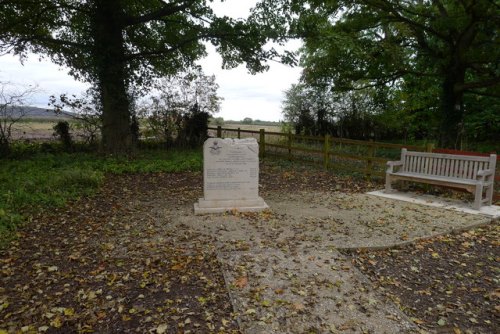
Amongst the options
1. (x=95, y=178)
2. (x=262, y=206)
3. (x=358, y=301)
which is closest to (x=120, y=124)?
(x=95, y=178)

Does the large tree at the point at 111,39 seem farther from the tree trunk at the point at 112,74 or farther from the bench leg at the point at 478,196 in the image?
the bench leg at the point at 478,196

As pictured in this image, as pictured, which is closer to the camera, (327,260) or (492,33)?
(327,260)

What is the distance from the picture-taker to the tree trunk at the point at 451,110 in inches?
462

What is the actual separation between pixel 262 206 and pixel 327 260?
2398mm

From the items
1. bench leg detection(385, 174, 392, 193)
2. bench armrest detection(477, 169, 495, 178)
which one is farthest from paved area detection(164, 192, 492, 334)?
bench armrest detection(477, 169, 495, 178)

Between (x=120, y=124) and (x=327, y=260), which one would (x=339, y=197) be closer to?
(x=327, y=260)

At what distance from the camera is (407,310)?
3.18 metres

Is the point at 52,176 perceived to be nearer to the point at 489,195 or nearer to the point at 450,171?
the point at 450,171

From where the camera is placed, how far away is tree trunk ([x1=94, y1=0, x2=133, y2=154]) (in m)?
10.1

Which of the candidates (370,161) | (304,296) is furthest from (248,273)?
(370,161)

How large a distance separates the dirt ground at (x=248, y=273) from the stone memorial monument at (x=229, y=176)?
0.33 meters

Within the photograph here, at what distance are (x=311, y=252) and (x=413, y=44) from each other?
38.5ft

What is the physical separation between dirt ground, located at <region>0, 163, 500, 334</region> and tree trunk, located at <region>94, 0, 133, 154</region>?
5.39m

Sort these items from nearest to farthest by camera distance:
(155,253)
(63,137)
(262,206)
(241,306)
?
(241,306)
(155,253)
(262,206)
(63,137)
